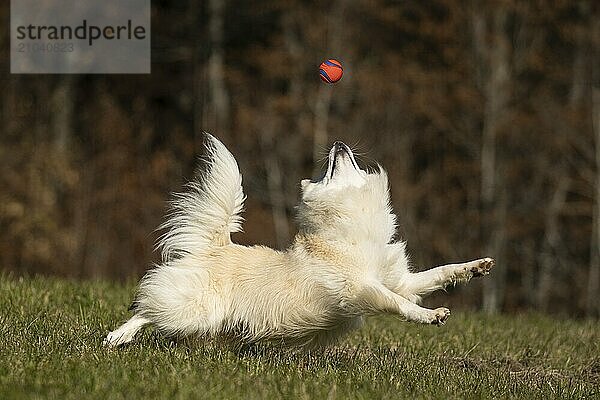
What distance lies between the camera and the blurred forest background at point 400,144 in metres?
20.5

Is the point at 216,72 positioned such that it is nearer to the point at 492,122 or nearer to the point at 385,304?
the point at 492,122

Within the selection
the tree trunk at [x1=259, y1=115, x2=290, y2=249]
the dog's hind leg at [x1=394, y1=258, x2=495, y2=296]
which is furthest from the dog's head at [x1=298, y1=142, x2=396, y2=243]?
the tree trunk at [x1=259, y1=115, x2=290, y2=249]

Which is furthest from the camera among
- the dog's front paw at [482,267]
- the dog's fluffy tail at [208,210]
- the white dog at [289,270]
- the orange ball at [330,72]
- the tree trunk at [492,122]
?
the tree trunk at [492,122]

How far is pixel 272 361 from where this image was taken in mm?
6531

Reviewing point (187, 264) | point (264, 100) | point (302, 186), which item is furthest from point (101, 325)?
point (264, 100)

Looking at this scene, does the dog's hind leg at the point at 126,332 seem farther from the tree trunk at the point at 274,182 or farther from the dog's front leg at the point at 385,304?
the tree trunk at the point at 274,182

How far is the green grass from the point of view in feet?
18.3

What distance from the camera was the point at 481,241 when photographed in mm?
20875

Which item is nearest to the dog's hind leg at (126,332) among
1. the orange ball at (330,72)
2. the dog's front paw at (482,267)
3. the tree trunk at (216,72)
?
the dog's front paw at (482,267)

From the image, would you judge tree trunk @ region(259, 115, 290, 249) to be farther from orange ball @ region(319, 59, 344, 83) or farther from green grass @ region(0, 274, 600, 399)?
orange ball @ region(319, 59, 344, 83)

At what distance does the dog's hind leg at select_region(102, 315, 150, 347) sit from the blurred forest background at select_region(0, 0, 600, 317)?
41.8 feet

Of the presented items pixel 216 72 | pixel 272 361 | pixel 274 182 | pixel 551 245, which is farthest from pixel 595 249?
pixel 272 361

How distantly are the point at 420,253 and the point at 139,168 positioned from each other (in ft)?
20.4

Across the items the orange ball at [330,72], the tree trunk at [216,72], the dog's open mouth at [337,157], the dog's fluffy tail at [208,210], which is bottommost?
the dog's fluffy tail at [208,210]
